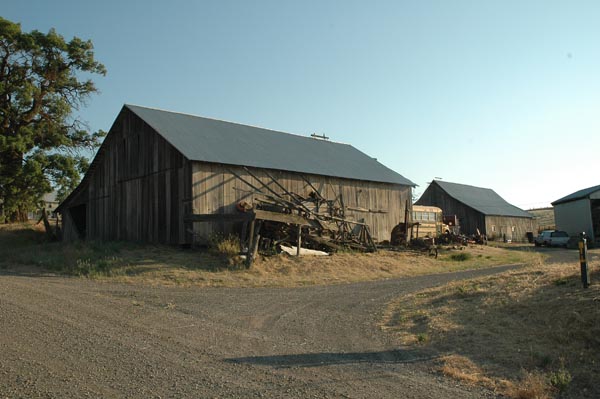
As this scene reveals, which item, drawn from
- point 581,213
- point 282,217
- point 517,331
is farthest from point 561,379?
point 581,213

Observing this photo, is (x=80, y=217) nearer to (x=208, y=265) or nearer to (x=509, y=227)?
Result: (x=208, y=265)

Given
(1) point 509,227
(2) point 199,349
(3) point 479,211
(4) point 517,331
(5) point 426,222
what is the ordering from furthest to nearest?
(1) point 509,227 < (3) point 479,211 < (5) point 426,222 < (4) point 517,331 < (2) point 199,349

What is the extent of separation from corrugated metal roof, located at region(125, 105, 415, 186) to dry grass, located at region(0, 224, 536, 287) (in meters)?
4.86

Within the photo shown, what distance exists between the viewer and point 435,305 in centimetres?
1122

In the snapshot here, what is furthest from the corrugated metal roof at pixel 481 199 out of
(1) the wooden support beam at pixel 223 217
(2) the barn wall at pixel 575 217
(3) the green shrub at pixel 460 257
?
(1) the wooden support beam at pixel 223 217

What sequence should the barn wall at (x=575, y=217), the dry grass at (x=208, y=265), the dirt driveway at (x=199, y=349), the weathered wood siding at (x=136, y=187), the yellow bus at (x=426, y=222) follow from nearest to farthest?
the dirt driveway at (x=199, y=349)
the dry grass at (x=208, y=265)
the weathered wood siding at (x=136, y=187)
the yellow bus at (x=426, y=222)
the barn wall at (x=575, y=217)

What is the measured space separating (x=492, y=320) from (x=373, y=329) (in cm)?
215

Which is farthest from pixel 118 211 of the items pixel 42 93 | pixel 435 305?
pixel 435 305

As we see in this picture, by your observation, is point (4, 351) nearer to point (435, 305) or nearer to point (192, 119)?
point (435, 305)

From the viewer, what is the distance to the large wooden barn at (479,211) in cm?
4759

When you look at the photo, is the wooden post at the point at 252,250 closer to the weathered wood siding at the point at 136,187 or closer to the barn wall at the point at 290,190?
the barn wall at the point at 290,190

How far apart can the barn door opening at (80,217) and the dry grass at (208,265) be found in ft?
25.3

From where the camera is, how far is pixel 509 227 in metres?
49.9

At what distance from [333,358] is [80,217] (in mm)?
28431
